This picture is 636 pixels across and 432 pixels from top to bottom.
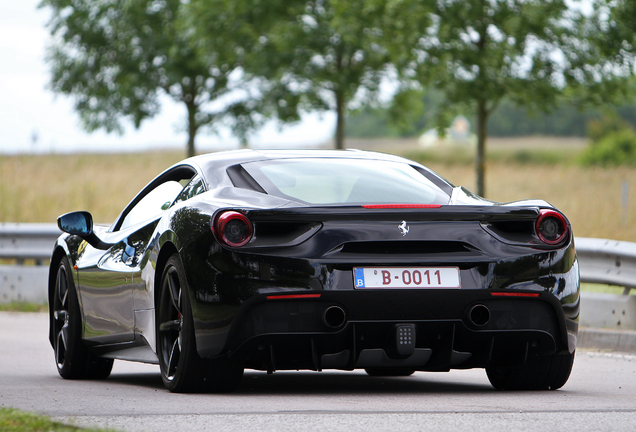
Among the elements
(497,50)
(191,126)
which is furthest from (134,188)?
(497,50)

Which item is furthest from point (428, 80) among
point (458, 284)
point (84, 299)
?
point (458, 284)

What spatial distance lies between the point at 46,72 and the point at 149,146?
23.4 m

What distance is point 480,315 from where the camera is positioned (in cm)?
497

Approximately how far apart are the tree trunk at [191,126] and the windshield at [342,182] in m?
22.8

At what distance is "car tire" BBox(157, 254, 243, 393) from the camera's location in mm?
5062

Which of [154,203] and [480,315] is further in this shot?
[154,203]

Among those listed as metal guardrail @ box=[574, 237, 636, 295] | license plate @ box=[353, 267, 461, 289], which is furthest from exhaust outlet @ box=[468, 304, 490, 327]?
metal guardrail @ box=[574, 237, 636, 295]

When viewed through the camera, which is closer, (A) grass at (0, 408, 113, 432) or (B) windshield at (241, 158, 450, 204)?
(A) grass at (0, 408, 113, 432)

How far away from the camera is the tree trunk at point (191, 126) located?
28625mm

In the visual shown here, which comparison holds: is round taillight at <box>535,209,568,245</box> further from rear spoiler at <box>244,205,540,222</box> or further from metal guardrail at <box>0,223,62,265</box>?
metal guardrail at <box>0,223,62,265</box>

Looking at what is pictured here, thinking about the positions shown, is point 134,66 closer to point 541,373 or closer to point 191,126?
point 191,126

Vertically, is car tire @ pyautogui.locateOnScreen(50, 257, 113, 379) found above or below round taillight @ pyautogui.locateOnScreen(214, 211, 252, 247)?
below

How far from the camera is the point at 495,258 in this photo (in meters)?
4.96

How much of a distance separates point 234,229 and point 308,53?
1812cm
